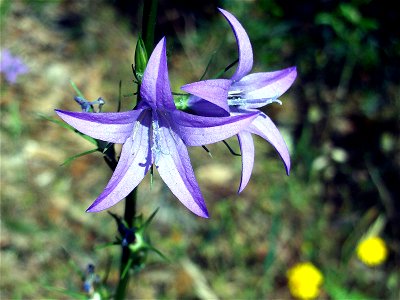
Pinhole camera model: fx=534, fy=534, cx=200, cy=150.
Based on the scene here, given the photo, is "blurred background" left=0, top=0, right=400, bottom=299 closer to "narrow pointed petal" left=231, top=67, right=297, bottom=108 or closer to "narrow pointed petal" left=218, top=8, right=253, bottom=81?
"narrow pointed petal" left=231, top=67, right=297, bottom=108

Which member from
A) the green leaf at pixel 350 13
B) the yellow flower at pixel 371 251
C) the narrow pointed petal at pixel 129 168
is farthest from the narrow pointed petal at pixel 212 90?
the green leaf at pixel 350 13

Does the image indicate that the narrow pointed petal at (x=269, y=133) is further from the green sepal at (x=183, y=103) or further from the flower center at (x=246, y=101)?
the green sepal at (x=183, y=103)

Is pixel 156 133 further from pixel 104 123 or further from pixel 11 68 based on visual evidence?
pixel 11 68

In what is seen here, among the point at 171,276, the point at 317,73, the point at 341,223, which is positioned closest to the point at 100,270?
the point at 171,276

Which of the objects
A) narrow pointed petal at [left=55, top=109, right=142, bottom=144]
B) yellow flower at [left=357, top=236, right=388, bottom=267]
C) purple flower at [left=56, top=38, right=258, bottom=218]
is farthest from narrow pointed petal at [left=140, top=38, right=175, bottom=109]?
yellow flower at [left=357, top=236, right=388, bottom=267]

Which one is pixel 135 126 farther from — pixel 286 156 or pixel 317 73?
pixel 317 73
